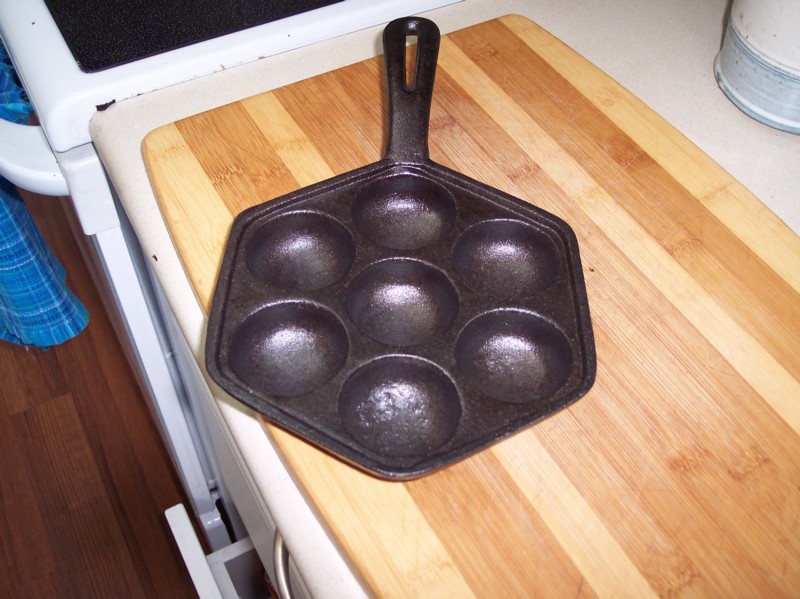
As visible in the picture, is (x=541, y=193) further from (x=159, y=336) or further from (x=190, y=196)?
(x=159, y=336)

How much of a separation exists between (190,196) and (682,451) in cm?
43

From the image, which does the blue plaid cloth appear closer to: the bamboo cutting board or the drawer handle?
the bamboo cutting board

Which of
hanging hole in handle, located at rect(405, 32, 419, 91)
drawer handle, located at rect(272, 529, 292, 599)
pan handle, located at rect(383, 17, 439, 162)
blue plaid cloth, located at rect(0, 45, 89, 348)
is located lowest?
blue plaid cloth, located at rect(0, 45, 89, 348)

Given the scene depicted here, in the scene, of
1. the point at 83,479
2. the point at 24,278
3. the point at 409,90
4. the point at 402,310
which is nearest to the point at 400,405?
the point at 402,310

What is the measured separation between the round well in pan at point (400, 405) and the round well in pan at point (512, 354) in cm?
3

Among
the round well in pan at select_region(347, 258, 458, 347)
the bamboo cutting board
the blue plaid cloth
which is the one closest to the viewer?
the bamboo cutting board

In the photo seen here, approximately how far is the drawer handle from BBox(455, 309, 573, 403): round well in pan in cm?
20

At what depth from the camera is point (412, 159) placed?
62 centimetres

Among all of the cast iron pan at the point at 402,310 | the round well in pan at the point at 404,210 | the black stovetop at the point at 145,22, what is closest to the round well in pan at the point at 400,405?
the cast iron pan at the point at 402,310

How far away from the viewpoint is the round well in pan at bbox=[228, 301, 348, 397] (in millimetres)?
545

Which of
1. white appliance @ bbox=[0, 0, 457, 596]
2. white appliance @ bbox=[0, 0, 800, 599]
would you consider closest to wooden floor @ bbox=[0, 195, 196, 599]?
white appliance @ bbox=[0, 0, 800, 599]

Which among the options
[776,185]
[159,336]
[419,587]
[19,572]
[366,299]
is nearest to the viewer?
[419,587]

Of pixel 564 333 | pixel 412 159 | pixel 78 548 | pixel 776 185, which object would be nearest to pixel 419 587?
pixel 564 333

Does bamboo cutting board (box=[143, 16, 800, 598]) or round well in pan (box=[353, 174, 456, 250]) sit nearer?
bamboo cutting board (box=[143, 16, 800, 598])
